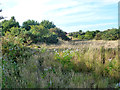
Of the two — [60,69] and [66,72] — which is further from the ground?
[60,69]

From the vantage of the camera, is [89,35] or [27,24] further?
[89,35]

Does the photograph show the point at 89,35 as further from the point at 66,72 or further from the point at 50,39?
the point at 66,72

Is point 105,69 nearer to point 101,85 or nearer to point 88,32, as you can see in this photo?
point 101,85

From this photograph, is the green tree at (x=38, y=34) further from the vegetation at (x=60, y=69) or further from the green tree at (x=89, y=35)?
the green tree at (x=89, y=35)

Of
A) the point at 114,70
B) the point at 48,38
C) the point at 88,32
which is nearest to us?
the point at 114,70

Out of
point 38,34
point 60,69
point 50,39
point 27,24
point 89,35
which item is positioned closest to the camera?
point 60,69

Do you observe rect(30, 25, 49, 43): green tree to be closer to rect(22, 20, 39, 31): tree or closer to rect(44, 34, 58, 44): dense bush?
rect(44, 34, 58, 44): dense bush

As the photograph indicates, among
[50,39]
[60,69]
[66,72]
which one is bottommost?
[66,72]

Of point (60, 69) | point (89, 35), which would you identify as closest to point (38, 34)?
point (60, 69)

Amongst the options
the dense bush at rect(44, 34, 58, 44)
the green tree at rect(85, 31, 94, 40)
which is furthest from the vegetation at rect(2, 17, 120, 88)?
the green tree at rect(85, 31, 94, 40)

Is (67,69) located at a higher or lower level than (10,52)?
lower

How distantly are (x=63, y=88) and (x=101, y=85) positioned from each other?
2.93ft

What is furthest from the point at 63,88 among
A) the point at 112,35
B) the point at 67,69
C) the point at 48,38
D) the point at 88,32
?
the point at 88,32

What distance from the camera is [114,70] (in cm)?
405
